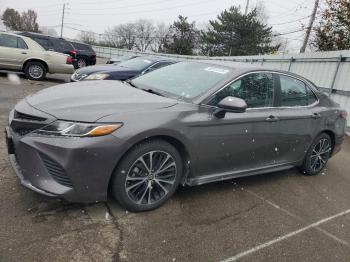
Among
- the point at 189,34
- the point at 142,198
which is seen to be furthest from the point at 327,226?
the point at 189,34

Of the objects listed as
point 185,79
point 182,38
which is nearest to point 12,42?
point 185,79

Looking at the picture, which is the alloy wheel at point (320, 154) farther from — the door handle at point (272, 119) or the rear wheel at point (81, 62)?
the rear wheel at point (81, 62)

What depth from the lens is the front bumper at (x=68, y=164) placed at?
300cm

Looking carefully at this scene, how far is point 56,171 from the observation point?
3.06m

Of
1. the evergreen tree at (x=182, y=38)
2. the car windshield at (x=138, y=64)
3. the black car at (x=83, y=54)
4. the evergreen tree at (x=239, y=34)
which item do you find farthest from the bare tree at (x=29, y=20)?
the car windshield at (x=138, y=64)

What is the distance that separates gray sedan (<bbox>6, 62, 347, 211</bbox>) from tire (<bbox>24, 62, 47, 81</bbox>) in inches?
333

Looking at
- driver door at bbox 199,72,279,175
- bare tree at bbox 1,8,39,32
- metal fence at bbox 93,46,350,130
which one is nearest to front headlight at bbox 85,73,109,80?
metal fence at bbox 93,46,350,130

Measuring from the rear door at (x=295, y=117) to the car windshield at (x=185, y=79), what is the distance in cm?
95

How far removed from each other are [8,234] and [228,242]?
6.15 ft

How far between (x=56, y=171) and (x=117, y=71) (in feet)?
21.3

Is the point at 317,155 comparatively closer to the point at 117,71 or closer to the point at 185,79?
the point at 185,79

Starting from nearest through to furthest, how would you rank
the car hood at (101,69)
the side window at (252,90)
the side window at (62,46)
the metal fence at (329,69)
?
1. the side window at (252,90)
2. the car hood at (101,69)
3. the metal fence at (329,69)
4. the side window at (62,46)

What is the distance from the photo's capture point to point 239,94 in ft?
13.6

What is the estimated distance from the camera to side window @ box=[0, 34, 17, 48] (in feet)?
37.3
